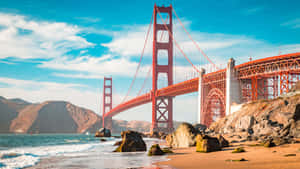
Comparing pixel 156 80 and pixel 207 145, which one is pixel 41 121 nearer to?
pixel 156 80

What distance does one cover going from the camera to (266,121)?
24359 mm

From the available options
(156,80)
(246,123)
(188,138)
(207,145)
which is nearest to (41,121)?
(156,80)

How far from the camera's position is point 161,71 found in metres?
65.9

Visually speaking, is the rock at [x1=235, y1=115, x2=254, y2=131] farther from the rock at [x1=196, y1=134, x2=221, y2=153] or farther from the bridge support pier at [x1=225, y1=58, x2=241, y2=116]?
the rock at [x1=196, y1=134, x2=221, y2=153]

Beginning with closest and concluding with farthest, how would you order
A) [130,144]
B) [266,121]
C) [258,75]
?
[130,144], [266,121], [258,75]

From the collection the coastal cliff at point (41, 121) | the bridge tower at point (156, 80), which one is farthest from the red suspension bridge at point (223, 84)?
the coastal cliff at point (41, 121)

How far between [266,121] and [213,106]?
909 inches

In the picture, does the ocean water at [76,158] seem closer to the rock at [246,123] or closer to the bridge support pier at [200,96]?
the rock at [246,123]

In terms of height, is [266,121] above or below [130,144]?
above

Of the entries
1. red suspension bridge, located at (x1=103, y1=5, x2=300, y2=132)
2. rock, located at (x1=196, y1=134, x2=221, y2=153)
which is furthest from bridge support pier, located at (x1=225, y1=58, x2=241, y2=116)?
rock, located at (x1=196, y1=134, x2=221, y2=153)

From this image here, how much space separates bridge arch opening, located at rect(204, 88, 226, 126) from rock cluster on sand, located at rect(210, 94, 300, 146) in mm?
10599

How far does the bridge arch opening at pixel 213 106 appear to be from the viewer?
149 ft

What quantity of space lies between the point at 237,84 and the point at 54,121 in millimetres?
169962

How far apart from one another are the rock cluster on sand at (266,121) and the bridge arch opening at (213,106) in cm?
1060
